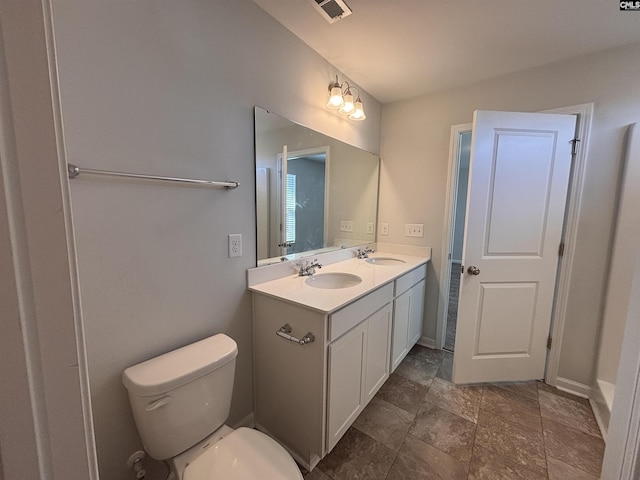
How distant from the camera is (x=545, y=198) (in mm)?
1832

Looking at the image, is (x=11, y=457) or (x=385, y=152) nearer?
(x=11, y=457)

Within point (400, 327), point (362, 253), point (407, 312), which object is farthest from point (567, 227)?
point (362, 253)

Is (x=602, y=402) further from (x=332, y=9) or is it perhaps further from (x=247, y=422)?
(x=332, y=9)

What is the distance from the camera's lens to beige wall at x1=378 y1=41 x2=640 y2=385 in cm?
168

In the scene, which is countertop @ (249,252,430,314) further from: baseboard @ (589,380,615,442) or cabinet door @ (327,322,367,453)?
baseboard @ (589,380,615,442)

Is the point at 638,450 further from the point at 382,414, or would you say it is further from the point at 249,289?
the point at 249,289

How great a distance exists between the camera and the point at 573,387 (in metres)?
1.90

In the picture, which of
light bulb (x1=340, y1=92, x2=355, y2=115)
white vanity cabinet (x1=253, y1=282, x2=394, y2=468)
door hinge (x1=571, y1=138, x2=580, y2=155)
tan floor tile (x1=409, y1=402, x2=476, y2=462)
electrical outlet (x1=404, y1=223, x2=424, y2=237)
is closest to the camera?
white vanity cabinet (x1=253, y1=282, x2=394, y2=468)

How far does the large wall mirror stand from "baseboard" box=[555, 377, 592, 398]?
1824 mm

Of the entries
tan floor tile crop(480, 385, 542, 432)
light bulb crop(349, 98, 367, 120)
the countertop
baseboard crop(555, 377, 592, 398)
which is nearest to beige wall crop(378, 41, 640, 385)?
baseboard crop(555, 377, 592, 398)

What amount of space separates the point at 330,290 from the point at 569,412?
1823mm

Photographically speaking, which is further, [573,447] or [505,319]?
[505,319]

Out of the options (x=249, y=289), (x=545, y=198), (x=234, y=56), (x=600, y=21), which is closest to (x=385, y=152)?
(x=545, y=198)

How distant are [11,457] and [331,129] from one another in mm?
2048
